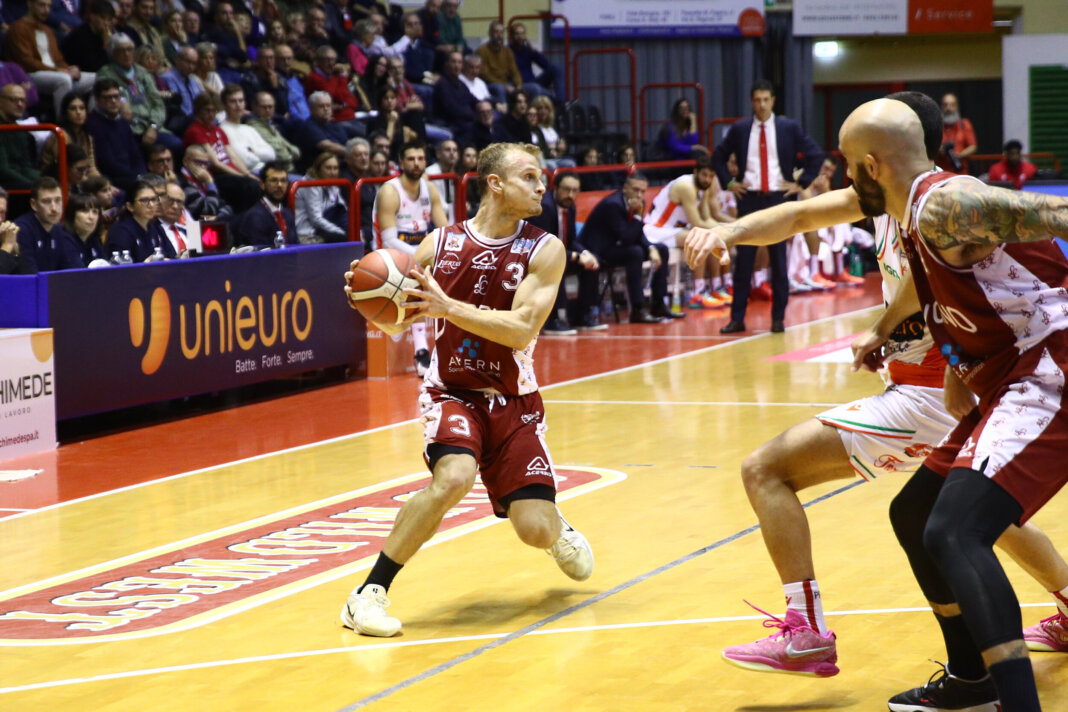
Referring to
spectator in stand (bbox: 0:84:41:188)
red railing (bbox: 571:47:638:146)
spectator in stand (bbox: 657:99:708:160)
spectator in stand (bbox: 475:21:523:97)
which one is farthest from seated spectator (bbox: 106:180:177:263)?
red railing (bbox: 571:47:638:146)

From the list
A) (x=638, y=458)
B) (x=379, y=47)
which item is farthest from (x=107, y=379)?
(x=379, y=47)

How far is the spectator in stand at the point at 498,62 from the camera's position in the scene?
64.4ft

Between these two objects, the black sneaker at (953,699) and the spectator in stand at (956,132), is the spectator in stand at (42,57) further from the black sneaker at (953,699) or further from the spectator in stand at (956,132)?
the spectator in stand at (956,132)

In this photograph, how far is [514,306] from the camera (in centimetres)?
531

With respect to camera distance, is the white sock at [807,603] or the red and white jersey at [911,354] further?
the red and white jersey at [911,354]

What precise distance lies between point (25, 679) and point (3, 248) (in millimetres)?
5117

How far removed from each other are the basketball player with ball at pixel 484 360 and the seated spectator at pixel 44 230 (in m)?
4.92

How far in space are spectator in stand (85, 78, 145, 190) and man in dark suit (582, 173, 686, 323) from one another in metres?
4.83

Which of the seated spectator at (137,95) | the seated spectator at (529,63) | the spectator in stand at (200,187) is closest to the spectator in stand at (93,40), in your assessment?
the seated spectator at (137,95)

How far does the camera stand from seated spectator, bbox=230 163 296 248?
11789mm

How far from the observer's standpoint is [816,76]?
26609 mm

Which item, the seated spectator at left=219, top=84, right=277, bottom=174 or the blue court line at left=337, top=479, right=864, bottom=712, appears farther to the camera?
the seated spectator at left=219, top=84, right=277, bottom=174

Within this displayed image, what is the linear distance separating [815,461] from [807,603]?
1.37ft

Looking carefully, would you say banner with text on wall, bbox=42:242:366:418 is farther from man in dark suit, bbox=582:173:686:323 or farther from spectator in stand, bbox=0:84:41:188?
man in dark suit, bbox=582:173:686:323
